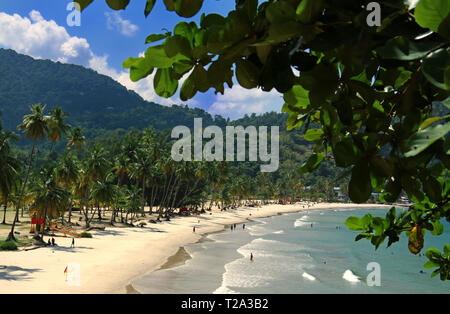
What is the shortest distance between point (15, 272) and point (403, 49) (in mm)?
24446

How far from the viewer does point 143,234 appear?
41969 millimetres

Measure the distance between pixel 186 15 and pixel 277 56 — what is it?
32 cm

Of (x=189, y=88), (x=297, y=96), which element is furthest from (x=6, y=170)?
(x=297, y=96)

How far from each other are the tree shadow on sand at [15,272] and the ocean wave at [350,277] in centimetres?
2251

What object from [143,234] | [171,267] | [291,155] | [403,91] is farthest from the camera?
[291,155]

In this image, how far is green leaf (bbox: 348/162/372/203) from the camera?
3.62 ft

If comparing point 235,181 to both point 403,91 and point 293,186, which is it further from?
point 403,91

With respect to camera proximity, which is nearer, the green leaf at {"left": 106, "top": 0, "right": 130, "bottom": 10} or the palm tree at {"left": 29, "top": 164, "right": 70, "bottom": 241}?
the green leaf at {"left": 106, "top": 0, "right": 130, "bottom": 10}

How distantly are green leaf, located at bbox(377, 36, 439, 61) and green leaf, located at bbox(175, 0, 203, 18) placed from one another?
561 mm

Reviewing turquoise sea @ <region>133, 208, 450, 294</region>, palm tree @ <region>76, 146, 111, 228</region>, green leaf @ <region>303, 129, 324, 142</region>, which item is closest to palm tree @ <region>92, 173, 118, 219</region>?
palm tree @ <region>76, 146, 111, 228</region>

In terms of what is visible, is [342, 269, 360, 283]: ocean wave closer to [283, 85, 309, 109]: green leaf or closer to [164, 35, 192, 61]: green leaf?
[283, 85, 309, 109]: green leaf

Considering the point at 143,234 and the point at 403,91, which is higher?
the point at 403,91

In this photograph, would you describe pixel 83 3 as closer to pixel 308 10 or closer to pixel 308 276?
pixel 308 10
